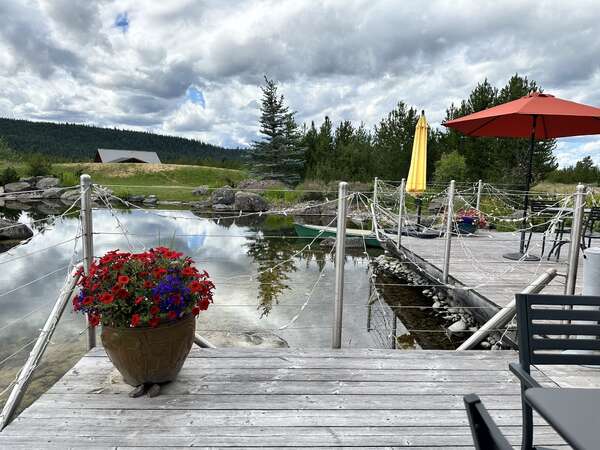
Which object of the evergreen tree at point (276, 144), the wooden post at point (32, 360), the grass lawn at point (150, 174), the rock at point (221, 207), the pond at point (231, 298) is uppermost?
the evergreen tree at point (276, 144)

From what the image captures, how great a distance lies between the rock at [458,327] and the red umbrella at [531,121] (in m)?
1.30

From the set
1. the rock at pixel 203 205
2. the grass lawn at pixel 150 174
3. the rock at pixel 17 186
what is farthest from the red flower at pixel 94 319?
the grass lawn at pixel 150 174

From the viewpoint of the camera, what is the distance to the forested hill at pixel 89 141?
242 ft

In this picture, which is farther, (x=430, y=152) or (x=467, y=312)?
(x=430, y=152)

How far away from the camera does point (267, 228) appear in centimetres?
1622

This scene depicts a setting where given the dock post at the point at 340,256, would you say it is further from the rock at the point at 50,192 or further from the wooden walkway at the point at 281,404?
the rock at the point at 50,192

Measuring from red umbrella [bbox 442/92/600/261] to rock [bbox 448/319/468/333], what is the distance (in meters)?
1.30

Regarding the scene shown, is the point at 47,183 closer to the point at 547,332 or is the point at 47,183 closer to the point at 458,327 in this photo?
the point at 458,327

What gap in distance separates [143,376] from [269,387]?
2.40 ft

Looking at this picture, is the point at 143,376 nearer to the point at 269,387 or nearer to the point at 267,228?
the point at 269,387

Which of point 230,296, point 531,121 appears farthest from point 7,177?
point 531,121

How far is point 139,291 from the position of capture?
2.21 meters

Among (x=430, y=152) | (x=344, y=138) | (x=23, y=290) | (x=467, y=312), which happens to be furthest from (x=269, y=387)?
(x=344, y=138)

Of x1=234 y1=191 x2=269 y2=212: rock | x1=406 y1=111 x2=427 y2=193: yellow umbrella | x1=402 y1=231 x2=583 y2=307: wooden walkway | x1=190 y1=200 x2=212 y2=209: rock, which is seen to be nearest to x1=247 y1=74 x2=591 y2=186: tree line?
x1=234 y1=191 x2=269 y2=212: rock
